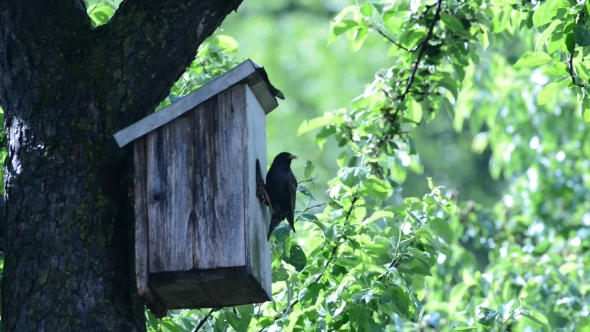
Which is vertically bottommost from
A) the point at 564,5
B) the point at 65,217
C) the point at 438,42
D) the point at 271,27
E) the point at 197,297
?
the point at 197,297

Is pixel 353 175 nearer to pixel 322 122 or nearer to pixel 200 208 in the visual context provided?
pixel 322 122

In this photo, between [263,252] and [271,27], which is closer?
[263,252]

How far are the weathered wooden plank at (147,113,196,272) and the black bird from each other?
501mm

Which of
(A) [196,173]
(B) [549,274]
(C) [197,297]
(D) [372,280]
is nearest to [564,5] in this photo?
(D) [372,280]

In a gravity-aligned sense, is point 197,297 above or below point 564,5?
below

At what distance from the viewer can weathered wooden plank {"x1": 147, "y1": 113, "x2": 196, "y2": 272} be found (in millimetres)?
2504

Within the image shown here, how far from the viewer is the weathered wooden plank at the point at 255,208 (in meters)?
2.55

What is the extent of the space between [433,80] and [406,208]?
98 cm

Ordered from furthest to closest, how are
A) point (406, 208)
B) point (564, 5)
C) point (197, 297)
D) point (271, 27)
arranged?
point (271, 27) → point (406, 208) → point (564, 5) → point (197, 297)

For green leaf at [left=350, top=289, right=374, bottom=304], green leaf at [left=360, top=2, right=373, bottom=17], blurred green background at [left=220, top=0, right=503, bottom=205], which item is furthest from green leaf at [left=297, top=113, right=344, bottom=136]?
blurred green background at [left=220, top=0, right=503, bottom=205]

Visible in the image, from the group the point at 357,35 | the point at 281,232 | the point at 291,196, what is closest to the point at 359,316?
the point at 281,232

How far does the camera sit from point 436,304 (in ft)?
14.7

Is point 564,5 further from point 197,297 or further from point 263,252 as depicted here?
point 197,297

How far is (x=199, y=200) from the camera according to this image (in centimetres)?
257
